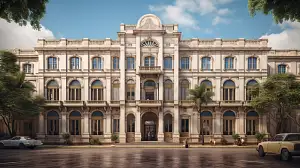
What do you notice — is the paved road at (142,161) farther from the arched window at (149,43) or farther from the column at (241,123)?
the arched window at (149,43)

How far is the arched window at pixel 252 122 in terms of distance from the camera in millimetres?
44375

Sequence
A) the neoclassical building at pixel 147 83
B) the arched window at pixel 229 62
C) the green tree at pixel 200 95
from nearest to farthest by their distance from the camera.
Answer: the green tree at pixel 200 95, the neoclassical building at pixel 147 83, the arched window at pixel 229 62

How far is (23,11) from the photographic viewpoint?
20.5 metres

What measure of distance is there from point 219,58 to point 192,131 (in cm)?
1231

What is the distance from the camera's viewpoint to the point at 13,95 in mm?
35656

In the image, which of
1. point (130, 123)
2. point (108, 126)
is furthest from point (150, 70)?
point (108, 126)

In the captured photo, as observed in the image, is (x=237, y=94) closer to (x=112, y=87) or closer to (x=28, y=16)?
(x=112, y=87)

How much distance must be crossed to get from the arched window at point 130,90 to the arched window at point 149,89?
2.03m

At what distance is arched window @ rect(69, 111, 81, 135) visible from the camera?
147 feet

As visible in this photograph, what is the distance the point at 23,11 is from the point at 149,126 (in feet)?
96.1

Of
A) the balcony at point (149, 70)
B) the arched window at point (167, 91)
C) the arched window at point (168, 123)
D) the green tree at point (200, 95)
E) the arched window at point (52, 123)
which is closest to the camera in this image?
the green tree at point (200, 95)

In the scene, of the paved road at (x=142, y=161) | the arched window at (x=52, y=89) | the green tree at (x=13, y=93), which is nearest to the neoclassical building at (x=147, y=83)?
the arched window at (x=52, y=89)

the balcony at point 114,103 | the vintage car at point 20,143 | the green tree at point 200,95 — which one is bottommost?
the vintage car at point 20,143

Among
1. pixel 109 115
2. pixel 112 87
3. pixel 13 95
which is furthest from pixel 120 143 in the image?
pixel 13 95
